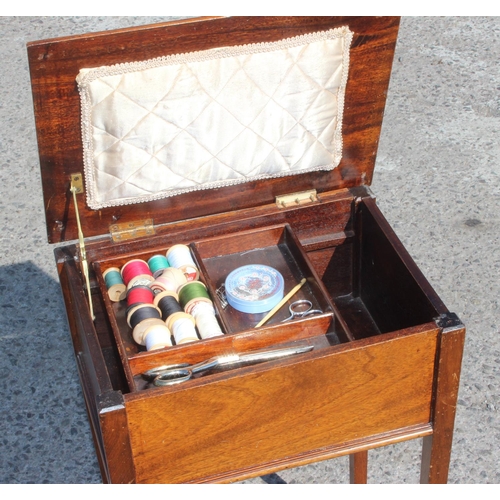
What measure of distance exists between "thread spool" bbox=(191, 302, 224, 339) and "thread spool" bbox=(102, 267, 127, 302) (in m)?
0.19

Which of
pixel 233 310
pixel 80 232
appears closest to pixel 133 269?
pixel 80 232

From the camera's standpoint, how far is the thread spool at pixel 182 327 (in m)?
1.72

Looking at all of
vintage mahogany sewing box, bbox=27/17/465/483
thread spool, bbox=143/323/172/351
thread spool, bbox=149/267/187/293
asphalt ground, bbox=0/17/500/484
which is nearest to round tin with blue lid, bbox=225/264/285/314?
vintage mahogany sewing box, bbox=27/17/465/483

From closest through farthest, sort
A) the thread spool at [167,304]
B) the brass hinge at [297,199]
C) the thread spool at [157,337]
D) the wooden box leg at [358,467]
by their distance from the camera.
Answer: the thread spool at [157,337] → the thread spool at [167,304] → the brass hinge at [297,199] → the wooden box leg at [358,467]

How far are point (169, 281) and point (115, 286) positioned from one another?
126 millimetres

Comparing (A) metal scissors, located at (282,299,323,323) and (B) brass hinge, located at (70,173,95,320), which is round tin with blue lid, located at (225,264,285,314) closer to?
(A) metal scissors, located at (282,299,323,323)

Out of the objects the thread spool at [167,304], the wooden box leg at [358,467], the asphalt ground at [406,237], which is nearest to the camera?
the thread spool at [167,304]

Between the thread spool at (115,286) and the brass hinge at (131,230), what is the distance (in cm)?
8

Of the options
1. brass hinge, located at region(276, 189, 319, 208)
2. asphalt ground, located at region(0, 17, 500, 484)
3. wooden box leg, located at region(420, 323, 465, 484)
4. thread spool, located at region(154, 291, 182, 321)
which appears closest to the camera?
wooden box leg, located at region(420, 323, 465, 484)

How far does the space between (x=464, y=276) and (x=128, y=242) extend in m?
1.70

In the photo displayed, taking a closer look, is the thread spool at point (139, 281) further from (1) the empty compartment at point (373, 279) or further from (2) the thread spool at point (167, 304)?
(1) the empty compartment at point (373, 279)

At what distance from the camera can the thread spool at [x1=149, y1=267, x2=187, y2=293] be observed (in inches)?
73.1

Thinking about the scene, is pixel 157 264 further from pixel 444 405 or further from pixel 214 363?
pixel 444 405

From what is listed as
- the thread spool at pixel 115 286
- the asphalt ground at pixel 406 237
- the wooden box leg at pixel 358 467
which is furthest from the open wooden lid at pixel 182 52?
the asphalt ground at pixel 406 237
